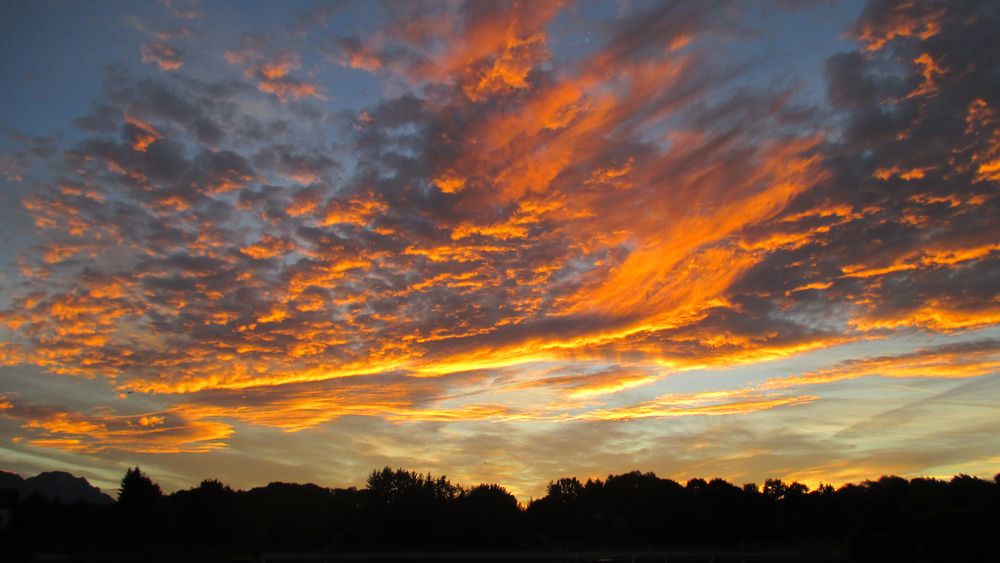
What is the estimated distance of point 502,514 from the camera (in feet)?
310

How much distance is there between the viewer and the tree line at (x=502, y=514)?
78.1m

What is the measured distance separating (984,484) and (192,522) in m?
93.7

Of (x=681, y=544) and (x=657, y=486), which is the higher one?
(x=657, y=486)

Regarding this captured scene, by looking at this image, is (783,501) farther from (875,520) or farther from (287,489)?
(287,489)

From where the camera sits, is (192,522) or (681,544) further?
(681,544)

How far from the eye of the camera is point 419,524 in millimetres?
88938

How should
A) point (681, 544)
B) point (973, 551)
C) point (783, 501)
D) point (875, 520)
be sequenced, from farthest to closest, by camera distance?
1. point (783, 501)
2. point (681, 544)
3. point (875, 520)
4. point (973, 551)

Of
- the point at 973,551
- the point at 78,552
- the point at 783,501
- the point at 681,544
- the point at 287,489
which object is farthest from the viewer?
the point at 287,489

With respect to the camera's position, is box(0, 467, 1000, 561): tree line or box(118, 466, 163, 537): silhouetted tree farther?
box(0, 467, 1000, 561): tree line

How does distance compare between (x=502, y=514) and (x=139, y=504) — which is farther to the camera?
(x=502, y=514)

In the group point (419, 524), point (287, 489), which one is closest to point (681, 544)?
point (419, 524)

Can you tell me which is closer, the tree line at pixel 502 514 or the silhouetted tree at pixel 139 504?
the silhouetted tree at pixel 139 504

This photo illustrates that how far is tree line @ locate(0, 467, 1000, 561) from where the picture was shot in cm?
7806

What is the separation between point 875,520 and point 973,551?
201ft
